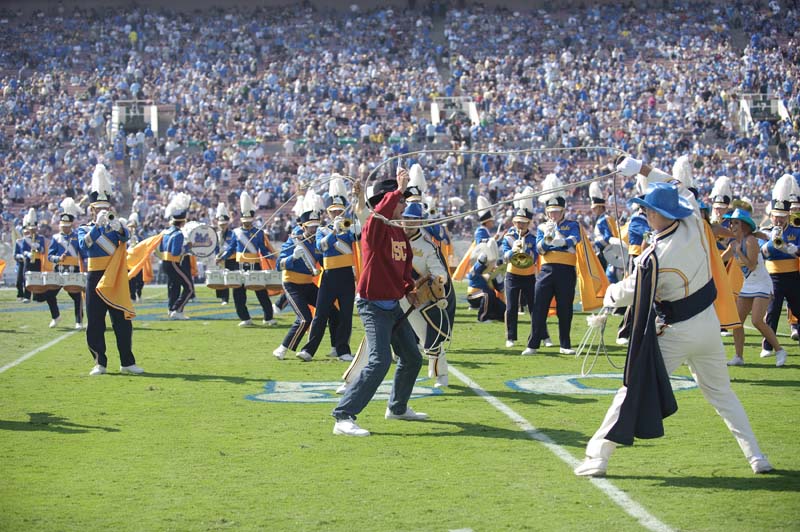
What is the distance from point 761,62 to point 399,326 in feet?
137

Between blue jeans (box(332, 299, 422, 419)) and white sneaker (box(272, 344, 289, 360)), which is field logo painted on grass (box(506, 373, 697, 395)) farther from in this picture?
white sneaker (box(272, 344, 289, 360))

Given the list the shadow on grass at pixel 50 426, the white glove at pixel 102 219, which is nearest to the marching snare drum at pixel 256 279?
the white glove at pixel 102 219

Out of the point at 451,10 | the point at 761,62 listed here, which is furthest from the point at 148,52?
the point at 761,62

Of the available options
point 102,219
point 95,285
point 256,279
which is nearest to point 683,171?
point 102,219

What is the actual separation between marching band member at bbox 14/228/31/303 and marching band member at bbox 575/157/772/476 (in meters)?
18.9

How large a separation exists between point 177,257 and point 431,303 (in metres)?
10.9

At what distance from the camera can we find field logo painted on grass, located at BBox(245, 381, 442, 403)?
10.1 meters

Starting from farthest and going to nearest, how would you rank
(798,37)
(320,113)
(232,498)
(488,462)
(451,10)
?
(451,10) → (798,37) → (320,113) → (488,462) → (232,498)

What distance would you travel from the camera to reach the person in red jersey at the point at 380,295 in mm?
8203

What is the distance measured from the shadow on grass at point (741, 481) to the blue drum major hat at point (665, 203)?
1.54 meters

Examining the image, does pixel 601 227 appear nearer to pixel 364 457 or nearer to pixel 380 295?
pixel 380 295

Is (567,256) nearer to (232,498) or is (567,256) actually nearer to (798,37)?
(232,498)

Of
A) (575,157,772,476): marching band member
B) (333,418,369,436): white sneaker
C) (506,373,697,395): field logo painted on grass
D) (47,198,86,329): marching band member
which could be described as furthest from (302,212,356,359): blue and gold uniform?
(47,198,86,329): marching band member

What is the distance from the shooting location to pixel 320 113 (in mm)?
44156
